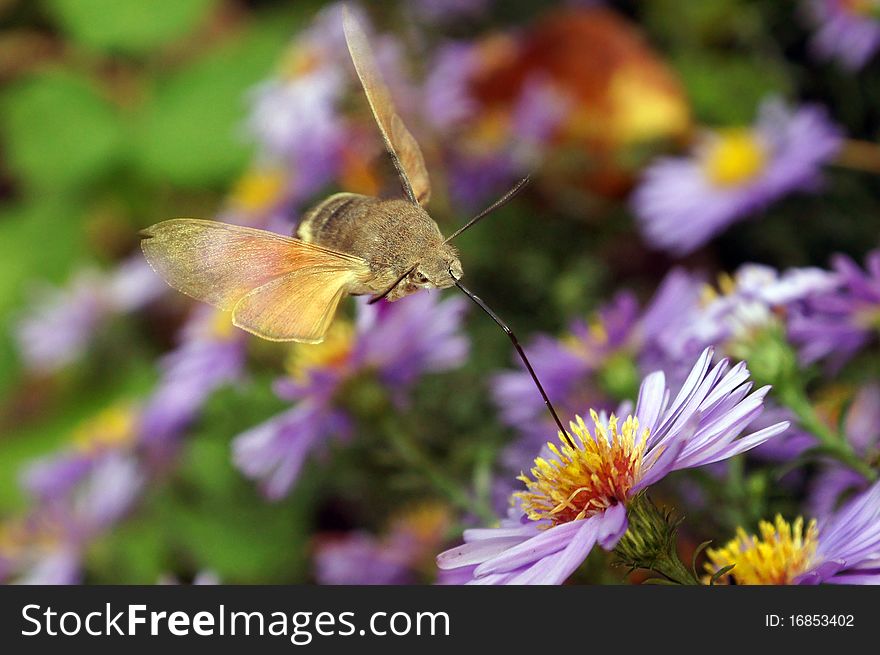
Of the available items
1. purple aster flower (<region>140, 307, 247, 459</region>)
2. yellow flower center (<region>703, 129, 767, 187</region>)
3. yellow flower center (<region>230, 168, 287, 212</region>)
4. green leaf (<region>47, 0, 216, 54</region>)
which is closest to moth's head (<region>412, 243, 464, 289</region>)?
purple aster flower (<region>140, 307, 247, 459</region>)

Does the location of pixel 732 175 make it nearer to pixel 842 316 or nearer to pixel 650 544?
pixel 842 316

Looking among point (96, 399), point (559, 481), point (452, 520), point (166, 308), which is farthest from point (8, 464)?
point (559, 481)

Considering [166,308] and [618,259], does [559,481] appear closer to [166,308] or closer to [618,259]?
[618,259]

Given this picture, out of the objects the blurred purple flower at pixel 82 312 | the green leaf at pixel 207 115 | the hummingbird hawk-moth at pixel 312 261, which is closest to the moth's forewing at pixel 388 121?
the hummingbird hawk-moth at pixel 312 261

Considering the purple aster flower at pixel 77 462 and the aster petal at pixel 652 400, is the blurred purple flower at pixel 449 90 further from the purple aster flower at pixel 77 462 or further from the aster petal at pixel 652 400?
the aster petal at pixel 652 400

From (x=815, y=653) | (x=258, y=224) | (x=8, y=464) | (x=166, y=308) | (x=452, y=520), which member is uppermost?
(x=166, y=308)
